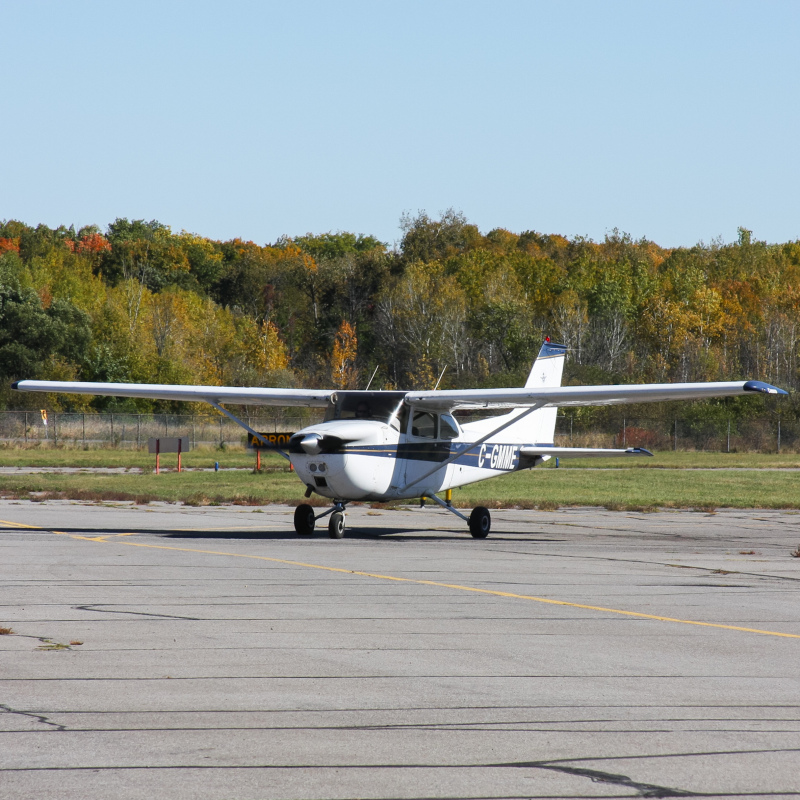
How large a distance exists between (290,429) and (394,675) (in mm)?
52369

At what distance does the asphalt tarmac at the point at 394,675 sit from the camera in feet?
16.5

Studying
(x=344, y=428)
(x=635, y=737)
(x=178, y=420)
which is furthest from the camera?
(x=178, y=420)

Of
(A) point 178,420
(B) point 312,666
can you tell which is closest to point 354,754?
(B) point 312,666

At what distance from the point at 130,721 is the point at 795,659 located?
190 inches

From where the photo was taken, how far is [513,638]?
8719mm

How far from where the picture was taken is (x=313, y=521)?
60.5ft

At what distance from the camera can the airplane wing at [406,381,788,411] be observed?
1734cm

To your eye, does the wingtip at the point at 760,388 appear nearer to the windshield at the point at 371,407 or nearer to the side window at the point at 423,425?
the side window at the point at 423,425

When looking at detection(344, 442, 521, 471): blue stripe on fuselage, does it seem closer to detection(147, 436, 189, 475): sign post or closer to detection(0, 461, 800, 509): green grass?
detection(0, 461, 800, 509): green grass

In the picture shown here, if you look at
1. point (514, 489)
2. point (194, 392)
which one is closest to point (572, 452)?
point (194, 392)

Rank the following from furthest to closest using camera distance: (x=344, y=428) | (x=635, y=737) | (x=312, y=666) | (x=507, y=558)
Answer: (x=344, y=428) < (x=507, y=558) < (x=312, y=666) < (x=635, y=737)

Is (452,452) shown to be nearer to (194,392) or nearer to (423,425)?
(423,425)

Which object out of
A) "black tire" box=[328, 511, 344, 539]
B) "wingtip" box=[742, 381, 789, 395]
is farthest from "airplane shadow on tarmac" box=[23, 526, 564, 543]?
"wingtip" box=[742, 381, 789, 395]

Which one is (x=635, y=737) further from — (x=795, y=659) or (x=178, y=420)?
(x=178, y=420)
